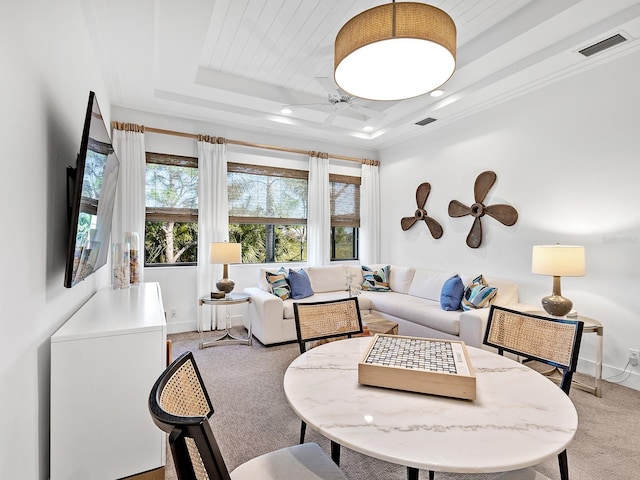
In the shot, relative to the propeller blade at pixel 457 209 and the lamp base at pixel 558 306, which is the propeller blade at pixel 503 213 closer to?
the propeller blade at pixel 457 209

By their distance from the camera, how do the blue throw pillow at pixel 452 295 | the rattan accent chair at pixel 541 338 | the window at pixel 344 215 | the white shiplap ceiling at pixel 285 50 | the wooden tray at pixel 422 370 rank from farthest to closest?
1. the window at pixel 344 215
2. the blue throw pillow at pixel 452 295
3. the white shiplap ceiling at pixel 285 50
4. the rattan accent chair at pixel 541 338
5. the wooden tray at pixel 422 370

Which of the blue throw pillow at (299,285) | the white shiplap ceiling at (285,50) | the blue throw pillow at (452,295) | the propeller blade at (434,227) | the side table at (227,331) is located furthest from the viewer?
the propeller blade at (434,227)

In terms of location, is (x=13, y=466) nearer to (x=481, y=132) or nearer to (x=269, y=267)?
(x=269, y=267)

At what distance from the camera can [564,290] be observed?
3.35 meters

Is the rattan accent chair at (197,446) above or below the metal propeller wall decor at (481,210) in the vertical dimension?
below

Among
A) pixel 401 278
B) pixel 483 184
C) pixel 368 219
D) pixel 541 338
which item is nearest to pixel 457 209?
pixel 483 184

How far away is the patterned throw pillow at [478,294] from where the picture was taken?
347 cm

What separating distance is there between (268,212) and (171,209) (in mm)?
1340

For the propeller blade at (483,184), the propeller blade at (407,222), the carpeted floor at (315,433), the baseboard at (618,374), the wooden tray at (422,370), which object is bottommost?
the carpeted floor at (315,433)

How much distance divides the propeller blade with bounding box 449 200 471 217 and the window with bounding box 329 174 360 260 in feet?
5.65

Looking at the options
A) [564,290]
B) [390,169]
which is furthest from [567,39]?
[390,169]

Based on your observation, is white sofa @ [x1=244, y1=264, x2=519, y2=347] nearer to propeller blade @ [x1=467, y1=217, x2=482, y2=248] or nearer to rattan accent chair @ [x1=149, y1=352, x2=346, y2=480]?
propeller blade @ [x1=467, y1=217, x2=482, y2=248]

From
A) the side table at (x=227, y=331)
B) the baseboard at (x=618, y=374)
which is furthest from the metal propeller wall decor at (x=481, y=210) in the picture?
the side table at (x=227, y=331)

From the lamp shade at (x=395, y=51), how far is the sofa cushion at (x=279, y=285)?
279 centimetres
